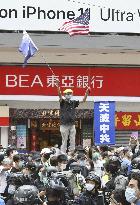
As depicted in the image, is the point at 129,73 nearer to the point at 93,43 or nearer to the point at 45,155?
the point at 93,43

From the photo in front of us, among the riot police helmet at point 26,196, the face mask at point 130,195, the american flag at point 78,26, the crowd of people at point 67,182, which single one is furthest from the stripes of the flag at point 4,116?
the riot police helmet at point 26,196

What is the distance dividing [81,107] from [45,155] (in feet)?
39.4

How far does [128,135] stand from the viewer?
23.8 m

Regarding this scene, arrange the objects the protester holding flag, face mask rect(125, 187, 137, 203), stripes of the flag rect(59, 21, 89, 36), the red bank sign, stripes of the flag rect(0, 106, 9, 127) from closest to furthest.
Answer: face mask rect(125, 187, 137, 203)
the protester holding flag
stripes of the flag rect(59, 21, 89, 36)
stripes of the flag rect(0, 106, 9, 127)
the red bank sign

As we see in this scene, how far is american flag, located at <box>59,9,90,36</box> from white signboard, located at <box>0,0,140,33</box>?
1416 mm

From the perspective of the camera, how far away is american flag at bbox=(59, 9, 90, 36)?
793 inches

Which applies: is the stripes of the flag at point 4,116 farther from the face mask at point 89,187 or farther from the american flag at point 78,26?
the face mask at point 89,187

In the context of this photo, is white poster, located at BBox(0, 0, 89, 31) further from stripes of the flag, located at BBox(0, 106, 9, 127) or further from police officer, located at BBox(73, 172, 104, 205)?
police officer, located at BBox(73, 172, 104, 205)

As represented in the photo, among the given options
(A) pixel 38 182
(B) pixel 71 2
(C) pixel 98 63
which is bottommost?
(A) pixel 38 182

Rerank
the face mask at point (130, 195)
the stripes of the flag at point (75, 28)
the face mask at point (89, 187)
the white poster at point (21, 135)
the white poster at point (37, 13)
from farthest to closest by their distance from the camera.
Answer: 1. the white poster at point (21, 135)
2. the white poster at point (37, 13)
3. the stripes of the flag at point (75, 28)
4. the face mask at point (89, 187)
5. the face mask at point (130, 195)

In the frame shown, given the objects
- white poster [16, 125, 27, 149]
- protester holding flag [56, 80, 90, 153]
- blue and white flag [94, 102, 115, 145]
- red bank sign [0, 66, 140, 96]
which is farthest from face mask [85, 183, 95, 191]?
red bank sign [0, 66, 140, 96]

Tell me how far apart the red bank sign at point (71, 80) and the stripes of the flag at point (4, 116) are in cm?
64

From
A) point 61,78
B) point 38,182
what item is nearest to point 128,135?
point 61,78

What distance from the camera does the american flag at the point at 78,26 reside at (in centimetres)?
2015
